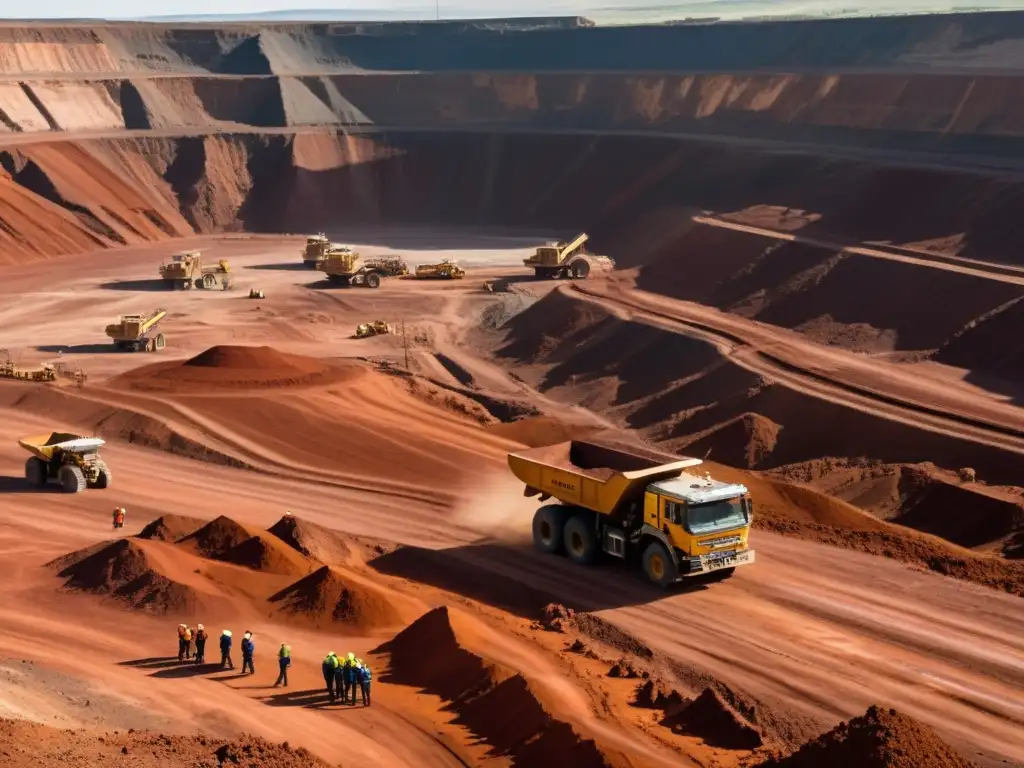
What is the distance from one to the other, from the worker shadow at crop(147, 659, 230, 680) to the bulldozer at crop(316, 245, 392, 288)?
146 feet

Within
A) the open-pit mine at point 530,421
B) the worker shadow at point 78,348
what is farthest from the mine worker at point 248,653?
the worker shadow at point 78,348

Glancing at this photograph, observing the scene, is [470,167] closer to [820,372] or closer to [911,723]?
[820,372]

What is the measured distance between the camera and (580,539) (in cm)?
2673

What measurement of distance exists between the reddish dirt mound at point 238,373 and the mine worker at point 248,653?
65.0ft

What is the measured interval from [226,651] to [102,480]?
41.0 ft

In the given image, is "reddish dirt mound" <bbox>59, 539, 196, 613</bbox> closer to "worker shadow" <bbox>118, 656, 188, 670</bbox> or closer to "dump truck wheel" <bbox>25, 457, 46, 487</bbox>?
"worker shadow" <bbox>118, 656, 188, 670</bbox>

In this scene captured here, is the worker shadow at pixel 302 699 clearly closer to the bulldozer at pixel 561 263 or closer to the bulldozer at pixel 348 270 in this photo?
the bulldozer at pixel 561 263

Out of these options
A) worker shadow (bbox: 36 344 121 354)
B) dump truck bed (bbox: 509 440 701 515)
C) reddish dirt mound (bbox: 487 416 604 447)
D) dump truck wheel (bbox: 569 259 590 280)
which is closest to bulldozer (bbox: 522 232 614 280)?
dump truck wheel (bbox: 569 259 590 280)

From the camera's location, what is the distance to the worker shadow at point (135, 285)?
66250 mm

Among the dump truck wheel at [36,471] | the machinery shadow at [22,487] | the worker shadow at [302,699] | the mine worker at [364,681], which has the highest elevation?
the dump truck wheel at [36,471]

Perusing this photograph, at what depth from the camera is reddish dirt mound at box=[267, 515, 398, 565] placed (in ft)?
91.4

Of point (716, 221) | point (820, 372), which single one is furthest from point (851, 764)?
point (716, 221)

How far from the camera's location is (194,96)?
9944 cm

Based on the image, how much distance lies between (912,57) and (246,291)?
5511cm
